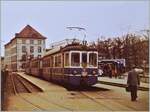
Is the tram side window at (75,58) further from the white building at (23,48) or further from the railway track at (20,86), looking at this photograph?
the railway track at (20,86)

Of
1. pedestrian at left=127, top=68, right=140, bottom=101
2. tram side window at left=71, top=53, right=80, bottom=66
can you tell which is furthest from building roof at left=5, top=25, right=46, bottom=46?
pedestrian at left=127, top=68, right=140, bottom=101

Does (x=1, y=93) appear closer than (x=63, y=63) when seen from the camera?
Yes

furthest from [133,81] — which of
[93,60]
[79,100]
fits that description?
[79,100]

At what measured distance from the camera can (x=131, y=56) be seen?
22.6ft

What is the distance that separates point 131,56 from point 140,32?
0.25 m

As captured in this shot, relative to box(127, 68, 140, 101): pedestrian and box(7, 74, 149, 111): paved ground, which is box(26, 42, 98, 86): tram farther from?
box(127, 68, 140, 101): pedestrian

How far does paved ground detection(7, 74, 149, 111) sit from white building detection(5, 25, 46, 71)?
210mm

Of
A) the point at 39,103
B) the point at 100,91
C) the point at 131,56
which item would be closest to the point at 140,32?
the point at 131,56

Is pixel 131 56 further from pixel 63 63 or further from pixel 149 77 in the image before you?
pixel 63 63

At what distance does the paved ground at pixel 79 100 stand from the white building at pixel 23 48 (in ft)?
0.69

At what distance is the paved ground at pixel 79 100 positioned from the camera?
6.65 meters

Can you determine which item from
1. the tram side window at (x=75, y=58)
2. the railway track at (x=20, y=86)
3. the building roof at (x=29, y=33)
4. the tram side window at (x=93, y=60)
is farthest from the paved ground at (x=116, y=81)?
the building roof at (x=29, y=33)

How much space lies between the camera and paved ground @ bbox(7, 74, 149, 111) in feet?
21.8

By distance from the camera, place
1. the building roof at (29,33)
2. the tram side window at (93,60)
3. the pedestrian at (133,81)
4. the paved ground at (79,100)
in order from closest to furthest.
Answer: the paved ground at (79,100) → the building roof at (29,33) → the pedestrian at (133,81) → the tram side window at (93,60)
